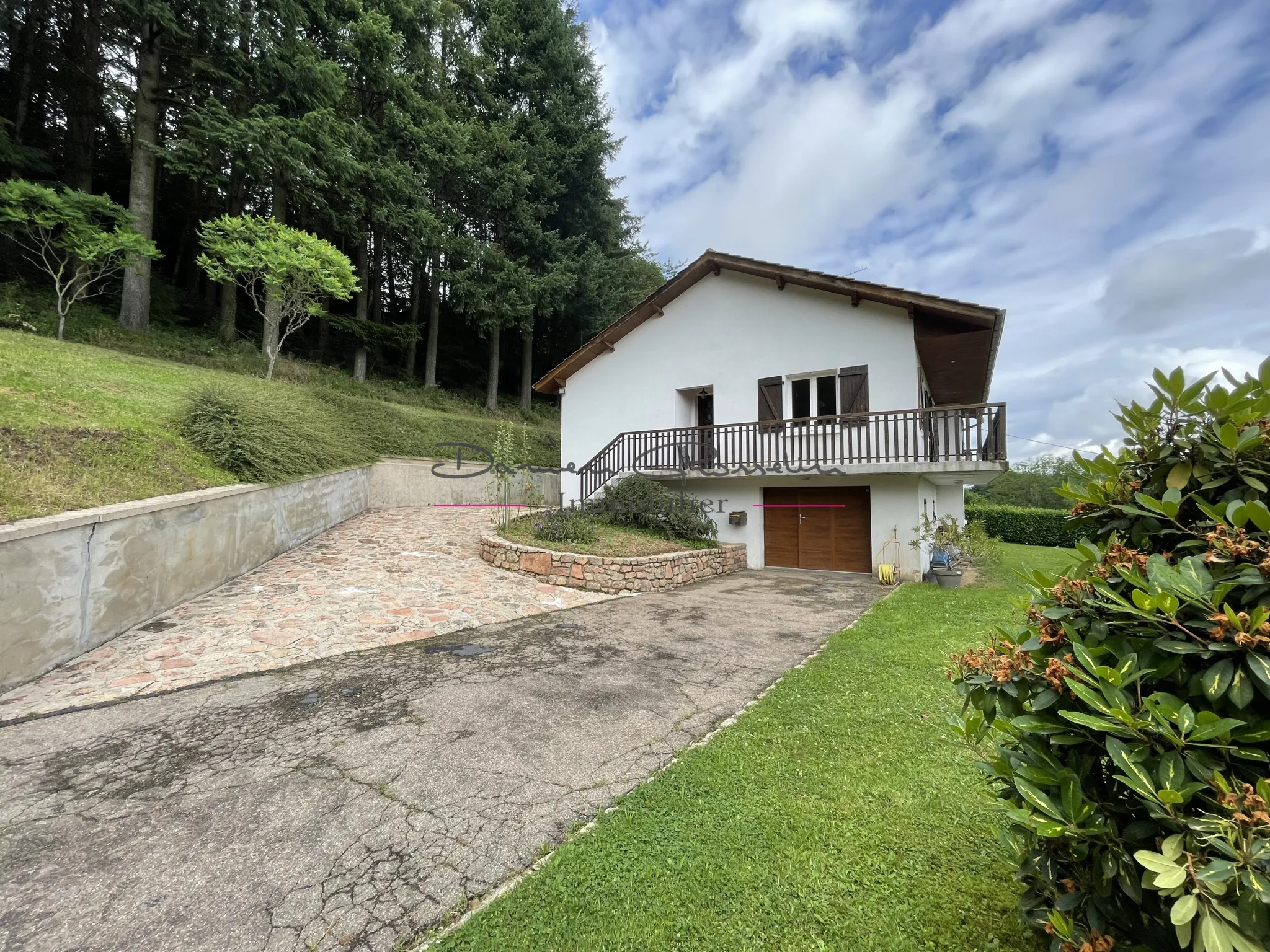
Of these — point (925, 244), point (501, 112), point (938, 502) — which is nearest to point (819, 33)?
point (925, 244)

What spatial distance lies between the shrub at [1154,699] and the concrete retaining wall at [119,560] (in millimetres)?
6473

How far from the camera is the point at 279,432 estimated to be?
8930mm

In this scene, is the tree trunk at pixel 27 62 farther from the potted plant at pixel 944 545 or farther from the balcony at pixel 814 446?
the potted plant at pixel 944 545

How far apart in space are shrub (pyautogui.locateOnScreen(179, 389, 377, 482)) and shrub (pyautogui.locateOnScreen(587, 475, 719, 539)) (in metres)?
5.92

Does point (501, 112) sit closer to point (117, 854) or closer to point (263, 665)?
point (263, 665)

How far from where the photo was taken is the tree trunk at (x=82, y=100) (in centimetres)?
1616

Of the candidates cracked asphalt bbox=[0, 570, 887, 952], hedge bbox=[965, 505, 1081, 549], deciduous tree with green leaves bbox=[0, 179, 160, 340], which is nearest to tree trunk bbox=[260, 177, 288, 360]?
deciduous tree with green leaves bbox=[0, 179, 160, 340]

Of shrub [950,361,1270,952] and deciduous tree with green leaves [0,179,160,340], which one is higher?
deciduous tree with green leaves [0,179,160,340]

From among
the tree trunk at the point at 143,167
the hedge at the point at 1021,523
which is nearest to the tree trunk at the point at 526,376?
the tree trunk at the point at 143,167

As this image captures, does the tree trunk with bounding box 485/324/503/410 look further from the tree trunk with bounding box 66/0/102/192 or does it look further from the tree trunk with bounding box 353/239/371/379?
the tree trunk with bounding box 66/0/102/192

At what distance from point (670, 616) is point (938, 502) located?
9.66m

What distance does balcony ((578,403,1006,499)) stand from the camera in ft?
29.2

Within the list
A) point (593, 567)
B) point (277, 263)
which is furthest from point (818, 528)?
point (277, 263)

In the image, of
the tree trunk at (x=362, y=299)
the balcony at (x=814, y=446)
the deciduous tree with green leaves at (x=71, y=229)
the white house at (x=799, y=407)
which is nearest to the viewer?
the balcony at (x=814, y=446)
